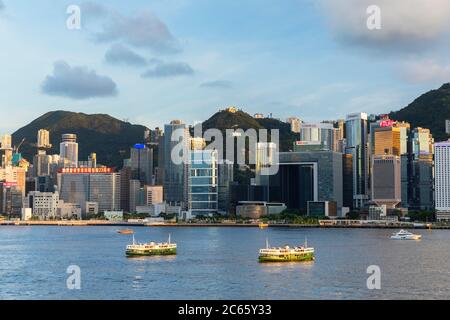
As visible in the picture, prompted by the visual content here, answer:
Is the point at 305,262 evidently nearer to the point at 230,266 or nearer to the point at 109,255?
the point at 230,266

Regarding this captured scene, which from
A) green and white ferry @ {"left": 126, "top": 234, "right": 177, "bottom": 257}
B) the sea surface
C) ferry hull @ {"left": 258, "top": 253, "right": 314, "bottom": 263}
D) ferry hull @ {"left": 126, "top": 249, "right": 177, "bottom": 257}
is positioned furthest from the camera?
green and white ferry @ {"left": 126, "top": 234, "right": 177, "bottom": 257}

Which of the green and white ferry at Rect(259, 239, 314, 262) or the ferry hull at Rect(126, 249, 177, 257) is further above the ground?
the green and white ferry at Rect(259, 239, 314, 262)

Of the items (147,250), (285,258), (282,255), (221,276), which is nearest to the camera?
(221,276)

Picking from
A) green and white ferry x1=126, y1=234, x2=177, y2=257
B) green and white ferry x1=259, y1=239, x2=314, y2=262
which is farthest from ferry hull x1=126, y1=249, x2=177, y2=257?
green and white ferry x1=259, y1=239, x2=314, y2=262

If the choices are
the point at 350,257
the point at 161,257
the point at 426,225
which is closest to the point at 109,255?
the point at 161,257

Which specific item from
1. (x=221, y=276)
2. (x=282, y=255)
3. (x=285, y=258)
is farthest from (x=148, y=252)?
(x=221, y=276)

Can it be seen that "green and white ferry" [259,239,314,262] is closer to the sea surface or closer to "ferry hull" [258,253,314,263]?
"ferry hull" [258,253,314,263]

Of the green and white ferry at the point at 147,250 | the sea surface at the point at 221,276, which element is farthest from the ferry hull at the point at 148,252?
the sea surface at the point at 221,276

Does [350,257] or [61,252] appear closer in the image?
[350,257]

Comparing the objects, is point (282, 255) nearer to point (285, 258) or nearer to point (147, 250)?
point (285, 258)

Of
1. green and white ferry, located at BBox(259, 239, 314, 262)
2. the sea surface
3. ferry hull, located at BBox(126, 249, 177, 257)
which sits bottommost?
the sea surface
